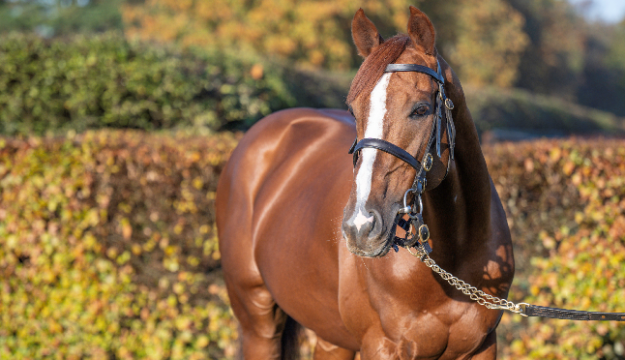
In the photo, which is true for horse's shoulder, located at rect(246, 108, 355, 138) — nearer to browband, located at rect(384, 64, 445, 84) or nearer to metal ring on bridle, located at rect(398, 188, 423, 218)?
→ browband, located at rect(384, 64, 445, 84)

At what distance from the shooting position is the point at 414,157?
167cm

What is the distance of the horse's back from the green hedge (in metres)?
2.73

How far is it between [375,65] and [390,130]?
0.80ft

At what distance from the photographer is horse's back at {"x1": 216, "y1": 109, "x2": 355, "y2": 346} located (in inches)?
94.3

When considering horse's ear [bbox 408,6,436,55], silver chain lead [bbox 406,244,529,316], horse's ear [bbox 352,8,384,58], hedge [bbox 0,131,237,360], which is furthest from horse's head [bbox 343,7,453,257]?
hedge [bbox 0,131,237,360]

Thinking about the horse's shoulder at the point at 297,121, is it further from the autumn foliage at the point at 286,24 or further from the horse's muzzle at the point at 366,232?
the autumn foliage at the point at 286,24

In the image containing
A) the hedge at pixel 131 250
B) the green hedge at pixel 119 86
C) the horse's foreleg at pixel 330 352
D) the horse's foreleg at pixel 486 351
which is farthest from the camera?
the green hedge at pixel 119 86

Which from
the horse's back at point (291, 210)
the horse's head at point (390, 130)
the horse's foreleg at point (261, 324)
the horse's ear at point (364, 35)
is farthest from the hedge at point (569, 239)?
the horse's head at point (390, 130)

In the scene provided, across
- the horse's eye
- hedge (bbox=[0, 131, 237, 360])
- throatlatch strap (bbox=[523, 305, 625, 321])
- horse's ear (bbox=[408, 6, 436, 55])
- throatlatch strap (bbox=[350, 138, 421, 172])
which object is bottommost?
hedge (bbox=[0, 131, 237, 360])

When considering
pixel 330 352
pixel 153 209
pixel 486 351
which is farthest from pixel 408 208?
pixel 153 209

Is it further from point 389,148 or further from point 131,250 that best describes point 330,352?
point 131,250

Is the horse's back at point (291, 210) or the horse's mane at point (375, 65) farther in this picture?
the horse's back at point (291, 210)

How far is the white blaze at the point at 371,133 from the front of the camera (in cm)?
157

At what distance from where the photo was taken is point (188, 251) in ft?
14.1
